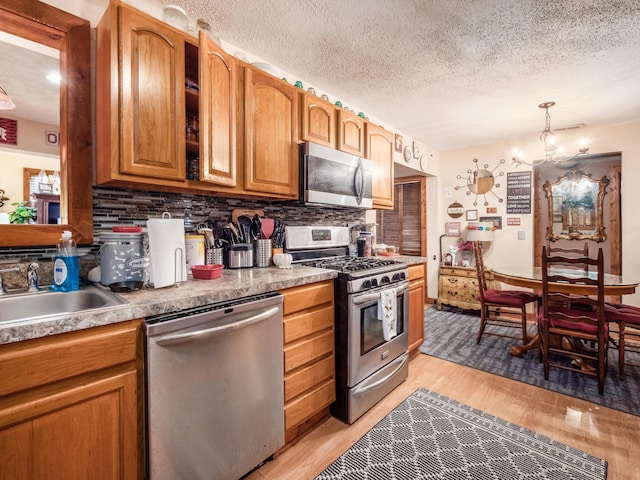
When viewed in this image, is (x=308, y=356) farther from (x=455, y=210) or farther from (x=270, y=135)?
(x=455, y=210)

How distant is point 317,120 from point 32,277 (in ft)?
6.33

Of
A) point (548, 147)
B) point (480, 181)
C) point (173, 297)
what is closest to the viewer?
point (173, 297)

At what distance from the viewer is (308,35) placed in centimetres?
199

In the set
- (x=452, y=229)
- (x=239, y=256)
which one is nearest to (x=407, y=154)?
(x=452, y=229)

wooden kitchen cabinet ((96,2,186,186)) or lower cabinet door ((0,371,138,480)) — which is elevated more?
wooden kitchen cabinet ((96,2,186,186))

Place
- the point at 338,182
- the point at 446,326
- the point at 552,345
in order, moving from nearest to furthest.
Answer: the point at 338,182 < the point at 552,345 < the point at 446,326

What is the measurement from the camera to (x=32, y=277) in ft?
4.44

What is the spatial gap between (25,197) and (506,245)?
5.01 m

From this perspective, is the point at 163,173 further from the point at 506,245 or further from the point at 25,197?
the point at 506,245

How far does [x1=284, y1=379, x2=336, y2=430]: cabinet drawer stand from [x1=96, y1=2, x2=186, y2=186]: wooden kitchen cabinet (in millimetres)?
1340

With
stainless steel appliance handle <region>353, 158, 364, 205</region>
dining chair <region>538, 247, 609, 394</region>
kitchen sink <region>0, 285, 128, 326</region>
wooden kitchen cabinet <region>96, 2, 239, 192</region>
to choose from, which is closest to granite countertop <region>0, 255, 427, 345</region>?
kitchen sink <region>0, 285, 128, 326</region>

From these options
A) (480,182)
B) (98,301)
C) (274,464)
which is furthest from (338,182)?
(480,182)

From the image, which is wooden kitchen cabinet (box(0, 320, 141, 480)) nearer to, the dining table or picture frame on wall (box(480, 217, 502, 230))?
the dining table

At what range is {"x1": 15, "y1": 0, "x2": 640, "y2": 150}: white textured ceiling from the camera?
5.70 feet
